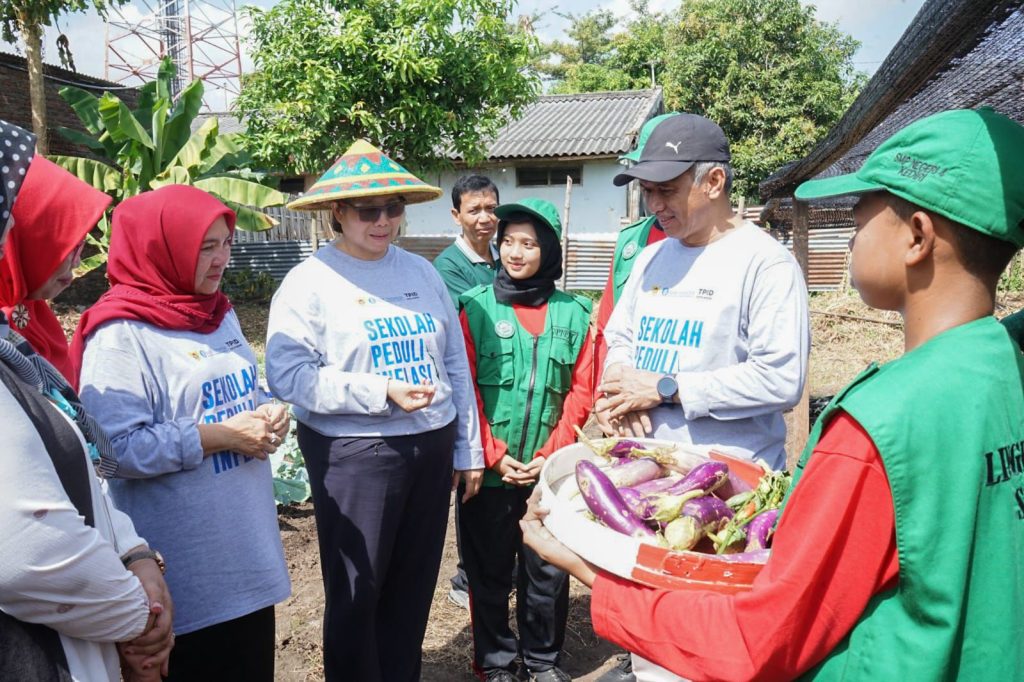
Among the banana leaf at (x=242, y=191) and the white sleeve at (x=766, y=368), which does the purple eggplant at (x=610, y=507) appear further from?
the banana leaf at (x=242, y=191)

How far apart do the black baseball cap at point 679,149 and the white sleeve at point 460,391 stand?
3.03ft

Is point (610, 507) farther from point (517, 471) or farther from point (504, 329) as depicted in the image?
point (504, 329)

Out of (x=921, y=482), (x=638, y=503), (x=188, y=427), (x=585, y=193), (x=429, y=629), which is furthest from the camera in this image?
(x=585, y=193)

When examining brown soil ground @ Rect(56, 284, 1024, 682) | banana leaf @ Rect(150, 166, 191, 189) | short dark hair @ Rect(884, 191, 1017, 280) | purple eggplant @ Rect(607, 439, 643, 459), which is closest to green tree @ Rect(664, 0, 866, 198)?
banana leaf @ Rect(150, 166, 191, 189)

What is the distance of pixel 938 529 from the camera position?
1039 millimetres

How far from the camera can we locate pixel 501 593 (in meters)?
3.22

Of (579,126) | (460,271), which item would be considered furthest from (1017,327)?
(579,126)

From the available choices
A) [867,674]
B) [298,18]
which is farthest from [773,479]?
[298,18]

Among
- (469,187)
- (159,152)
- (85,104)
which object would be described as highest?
(85,104)

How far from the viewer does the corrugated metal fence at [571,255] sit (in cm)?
1567

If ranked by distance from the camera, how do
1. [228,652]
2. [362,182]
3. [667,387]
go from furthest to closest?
A: [362,182]
[667,387]
[228,652]

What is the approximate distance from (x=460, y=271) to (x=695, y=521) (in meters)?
2.64

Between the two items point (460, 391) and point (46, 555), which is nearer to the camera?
point (46, 555)

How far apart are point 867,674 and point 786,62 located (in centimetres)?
1929
